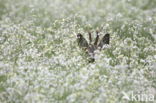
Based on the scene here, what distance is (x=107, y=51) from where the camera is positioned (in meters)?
11.2

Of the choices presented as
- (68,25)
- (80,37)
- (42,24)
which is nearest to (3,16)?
(42,24)

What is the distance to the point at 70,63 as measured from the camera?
1013 cm

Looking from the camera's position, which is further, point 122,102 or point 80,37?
point 80,37

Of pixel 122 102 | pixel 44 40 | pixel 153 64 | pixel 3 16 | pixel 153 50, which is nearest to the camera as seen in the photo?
pixel 122 102

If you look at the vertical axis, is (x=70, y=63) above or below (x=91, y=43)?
below

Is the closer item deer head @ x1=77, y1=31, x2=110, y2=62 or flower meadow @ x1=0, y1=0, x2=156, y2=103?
flower meadow @ x1=0, y1=0, x2=156, y2=103

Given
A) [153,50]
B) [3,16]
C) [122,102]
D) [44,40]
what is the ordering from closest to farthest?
[122,102], [153,50], [44,40], [3,16]

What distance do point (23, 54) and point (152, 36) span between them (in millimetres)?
4541

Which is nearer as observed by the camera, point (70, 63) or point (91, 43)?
point (70, 63)

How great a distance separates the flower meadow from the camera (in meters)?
8.43

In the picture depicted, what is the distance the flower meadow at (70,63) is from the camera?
8430 mm

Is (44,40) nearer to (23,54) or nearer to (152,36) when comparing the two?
(23,54)

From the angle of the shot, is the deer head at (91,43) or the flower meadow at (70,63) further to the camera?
the deer head at (91,43)

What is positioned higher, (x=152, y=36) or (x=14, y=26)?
(x=14, y=26)
